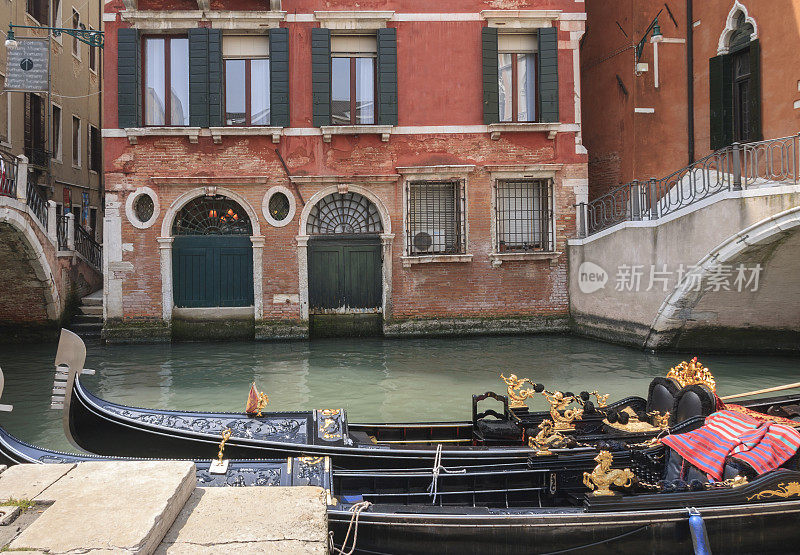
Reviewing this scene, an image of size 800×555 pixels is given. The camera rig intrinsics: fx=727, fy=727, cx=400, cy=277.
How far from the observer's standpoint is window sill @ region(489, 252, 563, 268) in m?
11.2

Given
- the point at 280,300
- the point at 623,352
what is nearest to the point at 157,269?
the point at 280,300

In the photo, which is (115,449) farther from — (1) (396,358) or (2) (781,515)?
(1) (396,358)

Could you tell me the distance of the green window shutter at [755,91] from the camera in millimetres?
9445

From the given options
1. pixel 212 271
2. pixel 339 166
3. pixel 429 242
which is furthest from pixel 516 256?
pixel 212 271

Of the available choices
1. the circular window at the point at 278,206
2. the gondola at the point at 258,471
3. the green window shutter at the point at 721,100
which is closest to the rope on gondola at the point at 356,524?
the gondola at the point at 258,471

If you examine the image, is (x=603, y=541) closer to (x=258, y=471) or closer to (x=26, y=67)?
(x=258, y=471)

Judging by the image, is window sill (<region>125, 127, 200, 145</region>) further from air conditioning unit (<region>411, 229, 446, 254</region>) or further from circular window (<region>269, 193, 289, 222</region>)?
air conditioning unit (<region>411, 229, 446, 254</region>)

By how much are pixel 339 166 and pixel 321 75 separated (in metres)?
1.36

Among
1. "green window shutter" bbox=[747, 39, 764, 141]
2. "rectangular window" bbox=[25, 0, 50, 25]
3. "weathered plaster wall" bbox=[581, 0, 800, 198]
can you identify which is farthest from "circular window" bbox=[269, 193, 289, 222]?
"rectangular window" bbox=[25, 0, 50, 25]

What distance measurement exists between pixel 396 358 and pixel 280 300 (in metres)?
2.45

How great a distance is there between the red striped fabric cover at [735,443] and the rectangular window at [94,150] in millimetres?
16874

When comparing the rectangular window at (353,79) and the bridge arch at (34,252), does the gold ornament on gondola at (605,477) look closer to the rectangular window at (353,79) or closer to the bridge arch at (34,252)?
the rectangular window at (353,79)

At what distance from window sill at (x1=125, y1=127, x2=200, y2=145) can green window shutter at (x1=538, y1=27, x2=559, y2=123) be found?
523 cm

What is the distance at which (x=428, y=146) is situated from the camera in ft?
36.5
